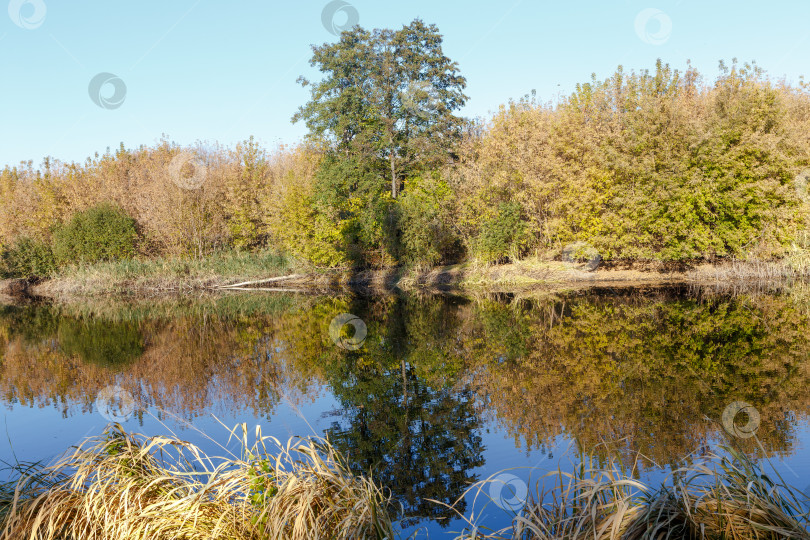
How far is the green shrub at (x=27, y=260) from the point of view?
112 ft

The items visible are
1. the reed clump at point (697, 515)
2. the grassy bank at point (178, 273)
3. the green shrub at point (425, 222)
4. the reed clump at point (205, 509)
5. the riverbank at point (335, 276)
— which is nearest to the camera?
the reed clump at point (697, 515)

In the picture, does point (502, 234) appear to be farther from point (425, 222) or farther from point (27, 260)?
point (27, 260)

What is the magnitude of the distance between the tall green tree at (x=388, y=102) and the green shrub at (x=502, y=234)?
5.71m

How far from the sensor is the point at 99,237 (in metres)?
32.8

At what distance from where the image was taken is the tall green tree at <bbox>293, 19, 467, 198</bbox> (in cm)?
2786

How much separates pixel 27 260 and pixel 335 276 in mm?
20704

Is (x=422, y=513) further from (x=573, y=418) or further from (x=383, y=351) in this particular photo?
(x=383, y=351)

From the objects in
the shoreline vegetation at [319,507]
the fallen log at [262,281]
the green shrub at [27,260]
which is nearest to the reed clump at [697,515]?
the shoreline vegetation at [319,507]

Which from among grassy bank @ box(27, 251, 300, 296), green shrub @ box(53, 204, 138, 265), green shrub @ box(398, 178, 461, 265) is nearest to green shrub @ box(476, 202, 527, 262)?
green shrub @ box(398, 178, 461, 265)

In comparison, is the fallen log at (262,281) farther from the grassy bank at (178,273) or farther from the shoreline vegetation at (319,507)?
the shoreline vegetation at (319,507)

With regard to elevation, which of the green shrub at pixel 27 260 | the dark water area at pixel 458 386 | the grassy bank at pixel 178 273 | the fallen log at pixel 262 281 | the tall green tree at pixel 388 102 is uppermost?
the tall green tree at pixel 388 102

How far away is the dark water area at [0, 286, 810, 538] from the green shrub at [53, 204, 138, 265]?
1693cm

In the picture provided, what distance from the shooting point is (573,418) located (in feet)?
21.9

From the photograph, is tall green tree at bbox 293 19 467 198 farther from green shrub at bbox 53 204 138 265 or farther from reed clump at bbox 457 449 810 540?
reed clump at bbox 457 449 810 540
